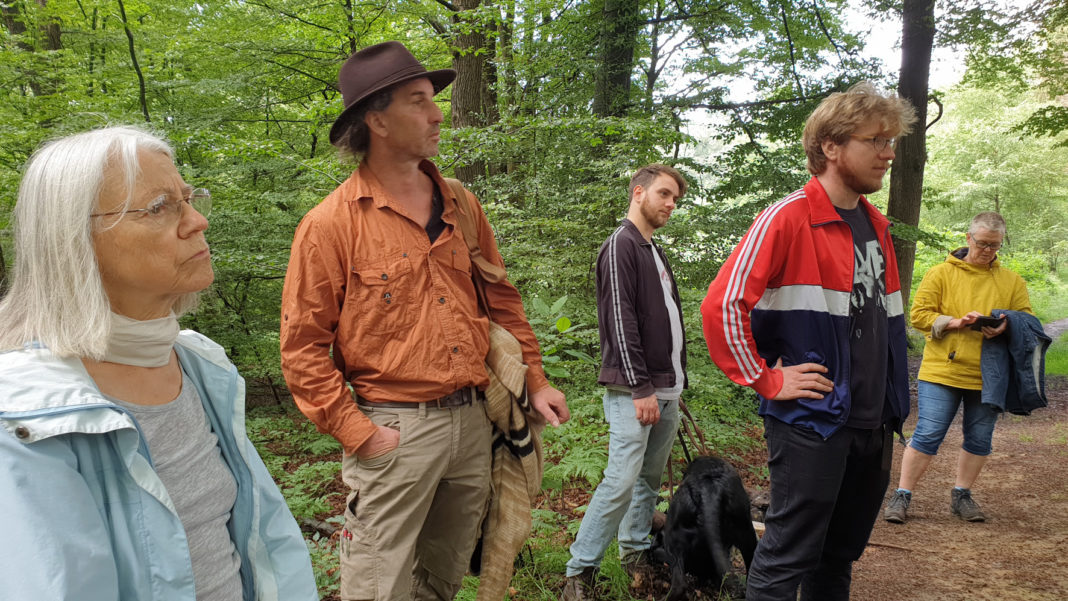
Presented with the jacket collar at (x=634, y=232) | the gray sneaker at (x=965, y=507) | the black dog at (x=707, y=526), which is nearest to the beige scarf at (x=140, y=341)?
the jacket collar at (x=634, y=232)

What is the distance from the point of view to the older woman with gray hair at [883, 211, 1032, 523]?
14.3 feet

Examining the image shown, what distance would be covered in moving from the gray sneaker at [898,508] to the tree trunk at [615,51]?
602 cm

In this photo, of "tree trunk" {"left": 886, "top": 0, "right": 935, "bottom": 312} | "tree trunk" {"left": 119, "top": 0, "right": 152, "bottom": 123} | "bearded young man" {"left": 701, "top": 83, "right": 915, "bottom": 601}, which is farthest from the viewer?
"tree trunk" {"left": 886, "top": 0, "right": 935, "bottom": 312}

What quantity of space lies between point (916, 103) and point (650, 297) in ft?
30.0

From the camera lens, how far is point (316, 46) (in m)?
9.03

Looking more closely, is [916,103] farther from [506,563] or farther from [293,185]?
[506,563]

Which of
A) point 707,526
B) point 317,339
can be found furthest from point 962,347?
point 317,339

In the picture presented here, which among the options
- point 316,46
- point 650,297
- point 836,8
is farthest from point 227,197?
point 836,8

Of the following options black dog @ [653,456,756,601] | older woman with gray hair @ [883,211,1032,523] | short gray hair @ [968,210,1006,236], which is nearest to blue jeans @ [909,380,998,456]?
older woman with gray hair @ [883,211,1032,523]

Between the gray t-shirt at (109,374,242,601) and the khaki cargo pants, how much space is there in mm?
710

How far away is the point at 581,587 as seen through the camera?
3.11 meters

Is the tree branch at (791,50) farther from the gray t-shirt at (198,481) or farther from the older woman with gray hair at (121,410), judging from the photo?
the gray t-shirt at (198,481)

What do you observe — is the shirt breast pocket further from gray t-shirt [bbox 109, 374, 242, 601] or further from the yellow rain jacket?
the yellow rain jacket

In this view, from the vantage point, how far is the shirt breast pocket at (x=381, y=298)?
217cm
